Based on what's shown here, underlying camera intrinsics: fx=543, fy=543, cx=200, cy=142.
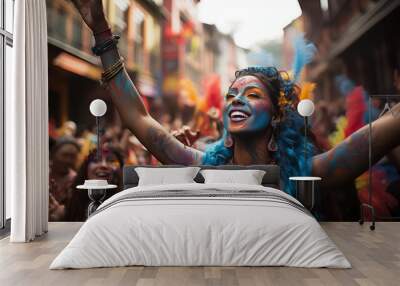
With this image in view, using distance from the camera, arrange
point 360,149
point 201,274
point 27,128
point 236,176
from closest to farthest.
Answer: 1. point 201,274
2. point 27,128
3. point 236,176
4. point 360,149

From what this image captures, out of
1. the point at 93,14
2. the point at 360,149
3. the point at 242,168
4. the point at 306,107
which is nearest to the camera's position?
the point at 306,107

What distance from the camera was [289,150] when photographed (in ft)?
23.5

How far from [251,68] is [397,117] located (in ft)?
6.60

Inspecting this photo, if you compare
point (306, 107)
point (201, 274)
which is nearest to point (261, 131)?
point (306, 107)

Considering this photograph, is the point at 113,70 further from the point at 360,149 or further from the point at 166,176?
the point at 360,149

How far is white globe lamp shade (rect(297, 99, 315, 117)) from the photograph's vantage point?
6.77 metres

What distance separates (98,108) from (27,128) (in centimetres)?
125

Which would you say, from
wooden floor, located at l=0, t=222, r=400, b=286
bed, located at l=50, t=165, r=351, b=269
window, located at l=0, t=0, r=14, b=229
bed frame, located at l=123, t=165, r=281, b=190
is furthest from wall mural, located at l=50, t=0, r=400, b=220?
bed, located at l=50, t=165, r=351, b=269

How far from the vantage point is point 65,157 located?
728 cm

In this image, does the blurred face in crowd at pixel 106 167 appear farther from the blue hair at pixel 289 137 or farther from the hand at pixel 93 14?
the blue hair at pixel 289 137

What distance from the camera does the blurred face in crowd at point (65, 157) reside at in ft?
23.8

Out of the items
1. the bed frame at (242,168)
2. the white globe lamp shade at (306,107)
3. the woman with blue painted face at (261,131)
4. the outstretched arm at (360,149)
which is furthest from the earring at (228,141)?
the outstretched arm at (360,149)

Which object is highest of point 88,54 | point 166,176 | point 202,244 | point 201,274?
point 88,54

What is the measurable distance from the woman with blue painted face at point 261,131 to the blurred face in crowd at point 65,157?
848 millimetres
